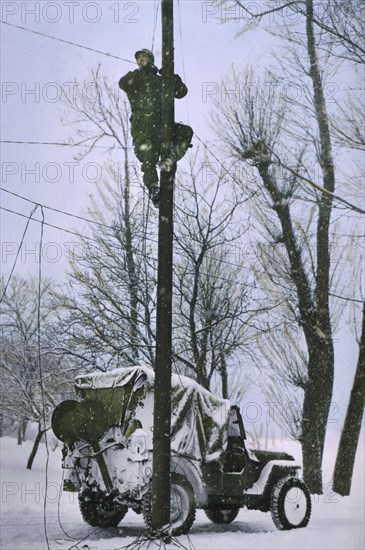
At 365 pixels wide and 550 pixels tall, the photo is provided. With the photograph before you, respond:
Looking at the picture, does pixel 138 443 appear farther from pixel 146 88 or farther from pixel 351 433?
pixel 351 433

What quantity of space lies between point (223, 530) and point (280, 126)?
9485 millimetres

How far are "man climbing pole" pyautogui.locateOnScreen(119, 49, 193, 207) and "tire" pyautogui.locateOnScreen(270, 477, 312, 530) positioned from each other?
4.90 m

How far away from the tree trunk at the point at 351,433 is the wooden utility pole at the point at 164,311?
8.36m

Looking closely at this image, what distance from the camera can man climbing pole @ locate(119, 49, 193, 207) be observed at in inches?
313

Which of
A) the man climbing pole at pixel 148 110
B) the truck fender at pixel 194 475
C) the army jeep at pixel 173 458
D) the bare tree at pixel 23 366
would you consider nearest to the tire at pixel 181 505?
the army jeep at pixel 173 458

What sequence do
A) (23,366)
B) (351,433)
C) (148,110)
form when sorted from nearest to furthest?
(148,110) < (351,433) < (23,366)

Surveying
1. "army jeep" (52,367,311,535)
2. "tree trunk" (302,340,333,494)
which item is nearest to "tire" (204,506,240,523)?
"army jeep" (52,367,311,535)

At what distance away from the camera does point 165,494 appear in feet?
24.0

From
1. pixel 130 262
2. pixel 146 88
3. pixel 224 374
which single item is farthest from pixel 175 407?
pixel 130 262

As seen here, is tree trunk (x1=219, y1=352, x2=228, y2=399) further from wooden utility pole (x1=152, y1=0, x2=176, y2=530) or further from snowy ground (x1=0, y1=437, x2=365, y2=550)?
wooden utility pole (x1=152, y1=0, x2=176, y2=530)

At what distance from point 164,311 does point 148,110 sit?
2395 mm

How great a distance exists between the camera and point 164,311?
758 centimetres

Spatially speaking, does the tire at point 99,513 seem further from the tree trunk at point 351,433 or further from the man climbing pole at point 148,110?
the tree trunk at point 351,433

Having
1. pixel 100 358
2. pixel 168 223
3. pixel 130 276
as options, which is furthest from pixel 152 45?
pixel 100 358
